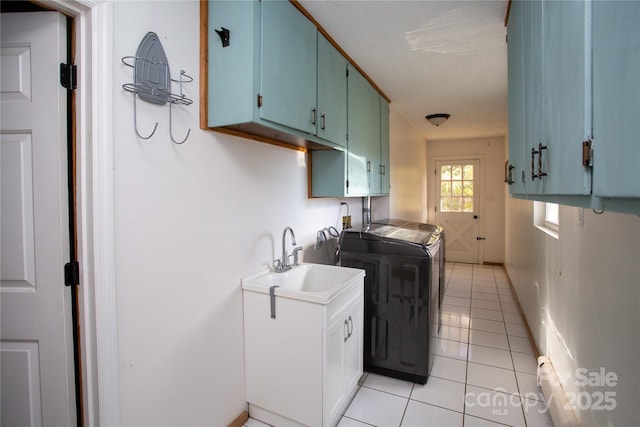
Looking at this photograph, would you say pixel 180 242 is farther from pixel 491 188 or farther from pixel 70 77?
pixel 491 188

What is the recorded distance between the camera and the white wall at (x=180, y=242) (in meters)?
1.25

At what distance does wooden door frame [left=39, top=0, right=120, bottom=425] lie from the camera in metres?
1.13

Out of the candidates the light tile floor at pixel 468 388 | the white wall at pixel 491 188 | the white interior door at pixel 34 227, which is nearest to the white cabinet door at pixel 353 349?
the light tile floor at pixel 468 388

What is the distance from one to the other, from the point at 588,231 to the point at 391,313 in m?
1.29

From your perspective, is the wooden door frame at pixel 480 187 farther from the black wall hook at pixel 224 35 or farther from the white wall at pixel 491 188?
the black wall hook at pixel 224 35

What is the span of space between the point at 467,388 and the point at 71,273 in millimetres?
2459

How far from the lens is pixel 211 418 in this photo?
164cm

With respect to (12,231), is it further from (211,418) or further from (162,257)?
(211,418)

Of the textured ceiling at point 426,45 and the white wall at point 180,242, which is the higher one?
the textured ceiling at point 426,45

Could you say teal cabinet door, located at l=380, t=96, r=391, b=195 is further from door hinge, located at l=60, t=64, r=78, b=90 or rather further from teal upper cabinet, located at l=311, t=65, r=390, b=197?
door hinge, located at l=60, t=64, r=78, b=90

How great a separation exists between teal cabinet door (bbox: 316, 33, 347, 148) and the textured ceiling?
0.13 metres

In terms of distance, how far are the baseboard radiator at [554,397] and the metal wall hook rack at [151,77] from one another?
2.44 metres

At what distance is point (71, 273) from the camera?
1.18 m

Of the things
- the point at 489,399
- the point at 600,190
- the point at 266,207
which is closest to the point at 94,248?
the point at 266,207
